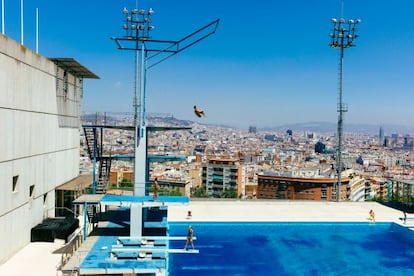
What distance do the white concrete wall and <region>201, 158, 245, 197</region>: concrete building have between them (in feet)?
238

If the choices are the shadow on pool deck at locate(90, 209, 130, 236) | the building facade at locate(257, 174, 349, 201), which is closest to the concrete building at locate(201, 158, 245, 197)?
the building facade at locate(257, 174, 349, 201)

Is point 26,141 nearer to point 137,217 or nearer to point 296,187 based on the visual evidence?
point 137,217

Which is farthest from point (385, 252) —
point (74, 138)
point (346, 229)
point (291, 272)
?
point (74, 138)

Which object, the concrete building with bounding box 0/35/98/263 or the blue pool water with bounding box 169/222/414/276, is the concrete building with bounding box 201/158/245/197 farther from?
the blue pool water with bounding box 169/222/414/276

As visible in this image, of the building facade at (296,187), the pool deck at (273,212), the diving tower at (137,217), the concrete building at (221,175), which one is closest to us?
the diving tower at (137,217)

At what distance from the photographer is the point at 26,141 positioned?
41.9ft

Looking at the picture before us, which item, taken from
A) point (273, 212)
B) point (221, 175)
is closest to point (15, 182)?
point (273, 212)

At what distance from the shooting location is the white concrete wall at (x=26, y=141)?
36.7 feet

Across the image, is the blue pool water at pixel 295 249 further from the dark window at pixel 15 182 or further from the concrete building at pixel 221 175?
the concrete building at pixel 221 175

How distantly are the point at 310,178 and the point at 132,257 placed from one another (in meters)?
58.7

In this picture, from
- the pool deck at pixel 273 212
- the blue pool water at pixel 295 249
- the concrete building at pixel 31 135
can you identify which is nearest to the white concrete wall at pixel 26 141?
the concrete building at pixel 31 135

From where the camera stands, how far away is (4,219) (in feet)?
36.6

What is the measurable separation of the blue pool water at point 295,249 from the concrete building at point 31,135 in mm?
4317

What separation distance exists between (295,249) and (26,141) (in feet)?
28.8
